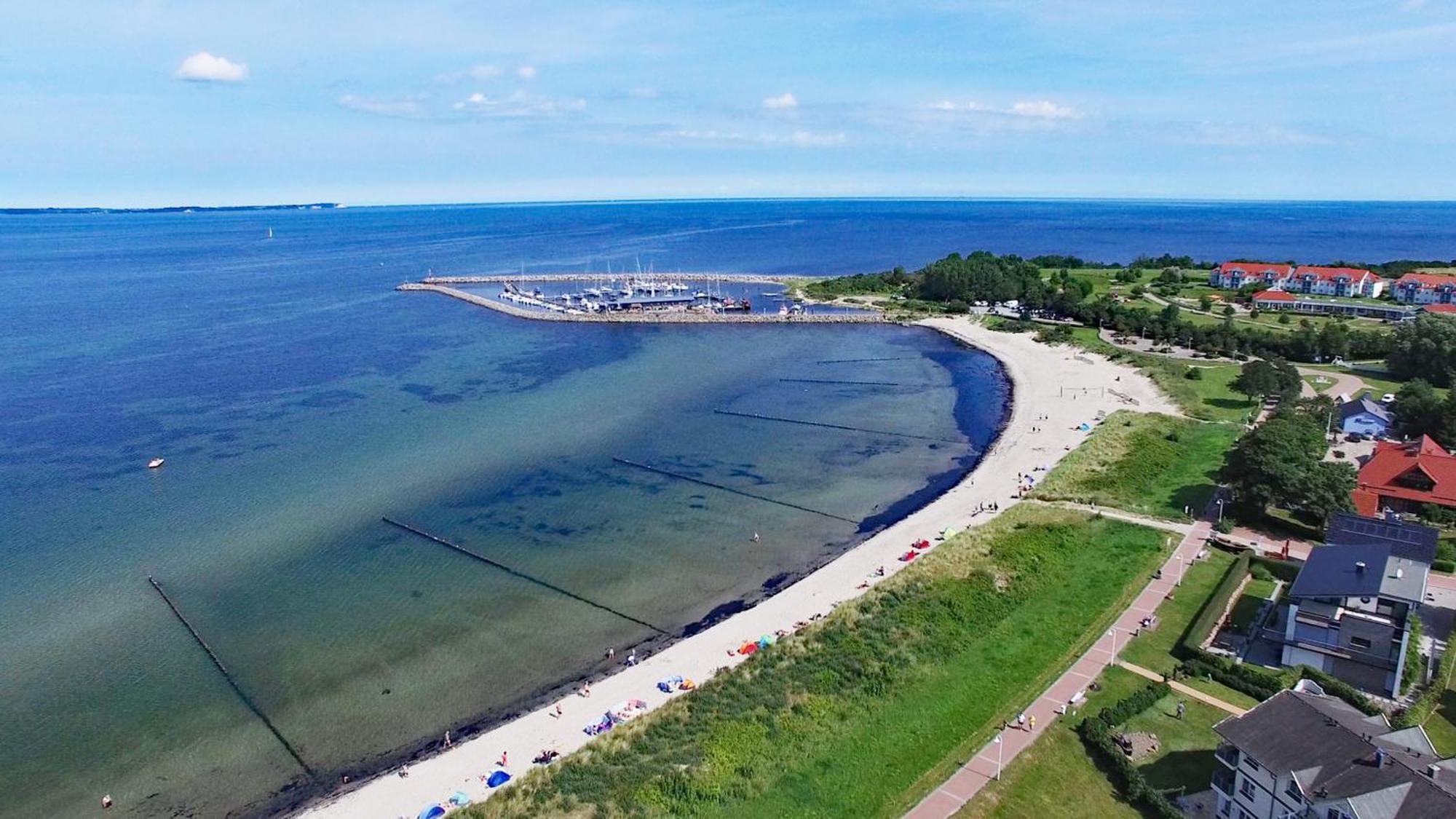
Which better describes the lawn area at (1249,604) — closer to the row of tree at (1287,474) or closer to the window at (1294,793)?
the row of tree at (1287,474)

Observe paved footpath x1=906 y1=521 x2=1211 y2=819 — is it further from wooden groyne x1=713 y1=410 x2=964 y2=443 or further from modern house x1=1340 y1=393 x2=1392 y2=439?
modern house x1=1340 y1=393 x2=1392 y2=439

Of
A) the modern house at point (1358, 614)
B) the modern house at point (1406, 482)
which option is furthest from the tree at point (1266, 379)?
the modern house at point (1358, 614)

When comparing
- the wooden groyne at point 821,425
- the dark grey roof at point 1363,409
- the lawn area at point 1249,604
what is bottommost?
the lawn area at point 1249,604

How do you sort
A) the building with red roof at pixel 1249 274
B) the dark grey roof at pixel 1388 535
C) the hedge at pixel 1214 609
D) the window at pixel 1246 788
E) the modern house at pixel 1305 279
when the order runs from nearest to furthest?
the window at pixel 1246 788 → the dark grey roof at pixel 1388 535 → the hedge at pixel 1214 609 → the modern house at pixel 1305 279 → the building with red roof at pixel 1249 274

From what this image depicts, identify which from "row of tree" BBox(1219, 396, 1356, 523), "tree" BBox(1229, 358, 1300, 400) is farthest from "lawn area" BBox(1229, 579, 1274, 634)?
"tree" BBox(1229, 358, 1300, 400)

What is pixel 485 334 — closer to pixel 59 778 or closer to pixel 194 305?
pixel 194 305

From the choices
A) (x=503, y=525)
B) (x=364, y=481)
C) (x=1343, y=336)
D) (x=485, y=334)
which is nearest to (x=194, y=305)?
(x=485, y=334)

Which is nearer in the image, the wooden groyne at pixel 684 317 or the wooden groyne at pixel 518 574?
the wooden groyne at pixel 518 574

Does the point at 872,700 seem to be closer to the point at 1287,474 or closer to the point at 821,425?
the point at 1287,474
